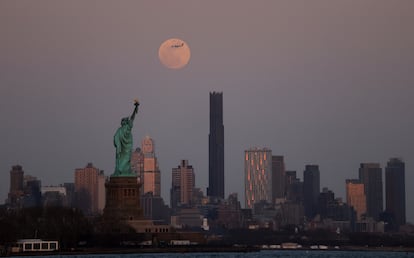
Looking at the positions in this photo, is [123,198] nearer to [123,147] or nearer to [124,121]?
[123,147]

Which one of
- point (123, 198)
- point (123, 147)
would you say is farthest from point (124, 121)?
point (123, 198)

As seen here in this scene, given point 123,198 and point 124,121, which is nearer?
point 124,121

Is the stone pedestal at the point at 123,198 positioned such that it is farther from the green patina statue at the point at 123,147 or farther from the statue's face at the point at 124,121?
the statue's face at the point at 124,121

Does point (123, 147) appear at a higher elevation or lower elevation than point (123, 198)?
higher

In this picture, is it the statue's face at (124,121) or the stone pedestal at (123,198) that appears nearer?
the statue's face at (124,121)

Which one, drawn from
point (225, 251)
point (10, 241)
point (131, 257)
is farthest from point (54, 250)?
point (225, 251)

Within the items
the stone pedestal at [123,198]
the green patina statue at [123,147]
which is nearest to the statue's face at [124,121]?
the green patina statue at [123,147]
